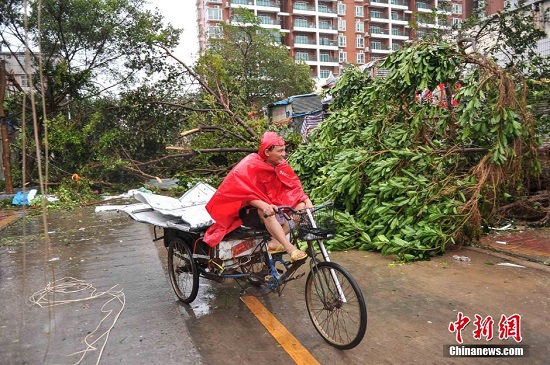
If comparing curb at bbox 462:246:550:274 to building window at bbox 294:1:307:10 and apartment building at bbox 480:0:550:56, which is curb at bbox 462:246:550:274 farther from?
building window at bbox 294:1:307:10

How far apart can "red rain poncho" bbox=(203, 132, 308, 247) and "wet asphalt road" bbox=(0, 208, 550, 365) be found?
89 centimetres

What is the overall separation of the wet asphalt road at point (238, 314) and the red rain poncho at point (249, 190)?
89 cm

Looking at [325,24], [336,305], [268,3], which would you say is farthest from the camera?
[325,24]

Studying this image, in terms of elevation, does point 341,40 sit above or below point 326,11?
below

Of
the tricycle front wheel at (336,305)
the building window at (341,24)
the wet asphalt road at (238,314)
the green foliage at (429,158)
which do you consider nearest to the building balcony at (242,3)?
the building window at (341,24)

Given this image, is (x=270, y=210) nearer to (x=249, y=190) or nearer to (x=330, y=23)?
(x=249, y=190)

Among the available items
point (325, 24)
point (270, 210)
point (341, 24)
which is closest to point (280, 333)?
point (270, 210)

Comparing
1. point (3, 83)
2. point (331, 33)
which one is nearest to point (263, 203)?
point (3, 83)

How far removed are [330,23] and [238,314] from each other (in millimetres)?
73598

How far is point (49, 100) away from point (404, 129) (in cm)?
1488

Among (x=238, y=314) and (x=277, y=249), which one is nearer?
(x=277, y=249)

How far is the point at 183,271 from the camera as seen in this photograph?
4559 mm

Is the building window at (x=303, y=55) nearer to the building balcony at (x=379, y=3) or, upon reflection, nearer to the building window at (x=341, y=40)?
the building window at (x=341, y=40)

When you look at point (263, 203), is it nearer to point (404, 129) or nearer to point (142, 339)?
point (142, 339)
